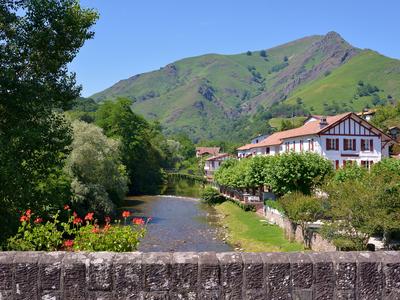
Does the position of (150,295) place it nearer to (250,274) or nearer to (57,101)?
(250,274)

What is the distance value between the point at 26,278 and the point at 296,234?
29.3m

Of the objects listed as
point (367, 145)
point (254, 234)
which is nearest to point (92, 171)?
point (254, 234)

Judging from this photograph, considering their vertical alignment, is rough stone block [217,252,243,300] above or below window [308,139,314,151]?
below

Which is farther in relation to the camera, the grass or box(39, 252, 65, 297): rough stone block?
the grass

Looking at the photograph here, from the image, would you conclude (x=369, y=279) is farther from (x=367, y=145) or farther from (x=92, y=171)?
(x=367, y=145)

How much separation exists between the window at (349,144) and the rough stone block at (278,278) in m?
53.5

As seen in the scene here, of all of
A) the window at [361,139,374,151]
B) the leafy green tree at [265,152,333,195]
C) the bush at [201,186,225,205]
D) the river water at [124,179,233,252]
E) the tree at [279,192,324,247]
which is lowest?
the river water at [124,179,233,252]

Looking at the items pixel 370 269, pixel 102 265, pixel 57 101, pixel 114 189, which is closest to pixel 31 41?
pixel 57 101

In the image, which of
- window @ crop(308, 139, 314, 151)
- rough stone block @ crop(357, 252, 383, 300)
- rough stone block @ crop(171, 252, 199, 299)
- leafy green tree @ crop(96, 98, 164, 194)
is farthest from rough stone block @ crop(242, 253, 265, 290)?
leafy green tree @ crop(96, 98, 164, 194)

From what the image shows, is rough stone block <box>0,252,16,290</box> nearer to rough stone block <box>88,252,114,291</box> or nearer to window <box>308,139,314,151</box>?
rough stone block <box>88,252,114,291</box>

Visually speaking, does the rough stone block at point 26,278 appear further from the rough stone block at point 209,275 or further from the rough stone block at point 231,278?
the rough stone block at point 231,278

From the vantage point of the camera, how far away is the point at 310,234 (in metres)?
29.2

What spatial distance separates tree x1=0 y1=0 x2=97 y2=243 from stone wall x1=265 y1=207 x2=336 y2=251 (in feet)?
58.7

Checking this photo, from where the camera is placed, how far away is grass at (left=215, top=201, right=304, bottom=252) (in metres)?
31.1
